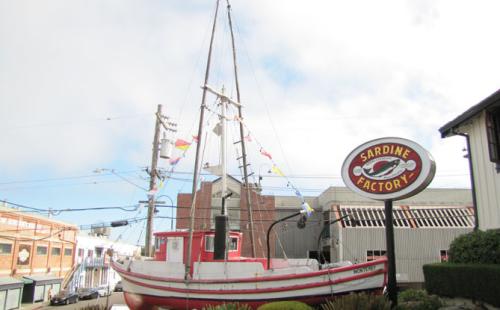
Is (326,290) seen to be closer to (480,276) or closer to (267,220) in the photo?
(480,276)

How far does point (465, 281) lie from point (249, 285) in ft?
21.7

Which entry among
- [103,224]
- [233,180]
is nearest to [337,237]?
[233,180]

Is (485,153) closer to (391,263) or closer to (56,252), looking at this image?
(391,263)

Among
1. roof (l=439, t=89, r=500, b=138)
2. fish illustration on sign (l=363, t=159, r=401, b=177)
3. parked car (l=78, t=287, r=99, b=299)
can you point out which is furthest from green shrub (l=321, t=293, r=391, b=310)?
parked car (l=78, t=287, r=99, b=299)

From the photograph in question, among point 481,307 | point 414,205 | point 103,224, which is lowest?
point 481,307

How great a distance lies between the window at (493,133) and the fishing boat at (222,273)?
4848 millimetres

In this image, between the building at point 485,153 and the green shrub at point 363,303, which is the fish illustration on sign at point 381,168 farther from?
the building at point 485,153

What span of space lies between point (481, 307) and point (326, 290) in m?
4.24

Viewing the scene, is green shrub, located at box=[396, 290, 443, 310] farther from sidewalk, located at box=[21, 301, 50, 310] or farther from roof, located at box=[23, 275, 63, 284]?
roof, located at box=[23, 275, 63, 284]

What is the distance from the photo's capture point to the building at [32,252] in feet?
111

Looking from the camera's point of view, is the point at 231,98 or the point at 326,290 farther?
the point at 231,98

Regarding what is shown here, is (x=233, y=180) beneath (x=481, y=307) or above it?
above

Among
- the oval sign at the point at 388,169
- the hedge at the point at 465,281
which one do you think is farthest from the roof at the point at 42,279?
the hedge at the point at 465,281

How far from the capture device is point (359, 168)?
11.6 m
